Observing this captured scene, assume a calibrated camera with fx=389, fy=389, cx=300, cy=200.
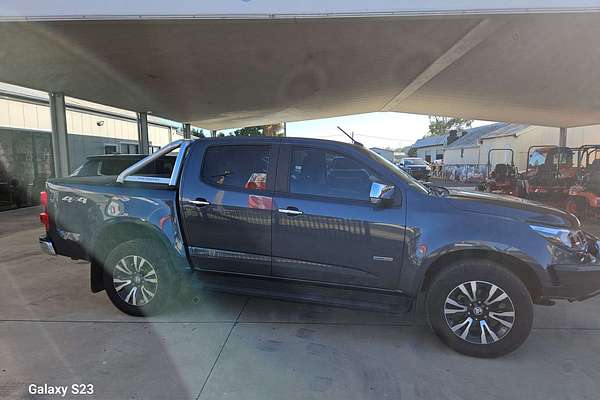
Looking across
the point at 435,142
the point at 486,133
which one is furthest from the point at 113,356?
the point at 435,142

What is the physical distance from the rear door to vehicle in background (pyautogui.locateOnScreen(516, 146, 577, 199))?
10606 mm

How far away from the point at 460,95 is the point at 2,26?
489 inches

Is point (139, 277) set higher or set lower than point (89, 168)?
lower

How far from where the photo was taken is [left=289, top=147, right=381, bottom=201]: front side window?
371 centimetres

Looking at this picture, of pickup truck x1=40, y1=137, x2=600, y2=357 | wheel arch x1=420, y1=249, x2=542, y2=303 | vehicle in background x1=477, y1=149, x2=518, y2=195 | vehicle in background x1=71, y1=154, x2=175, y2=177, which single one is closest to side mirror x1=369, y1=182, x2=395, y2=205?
pickup truck x1=40, y1=137, x2=600, y2=357

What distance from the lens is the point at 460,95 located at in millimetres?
13234

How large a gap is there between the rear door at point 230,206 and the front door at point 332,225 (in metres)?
0.16

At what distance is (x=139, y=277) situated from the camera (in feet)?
13.6

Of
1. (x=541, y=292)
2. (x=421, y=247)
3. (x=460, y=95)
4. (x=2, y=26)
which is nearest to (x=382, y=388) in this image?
(x=421, y=247)

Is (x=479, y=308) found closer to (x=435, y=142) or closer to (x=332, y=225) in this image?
(x=332, y=225)

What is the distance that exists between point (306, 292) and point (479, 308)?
1.55 meters

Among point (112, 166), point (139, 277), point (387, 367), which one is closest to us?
point (387, 367)

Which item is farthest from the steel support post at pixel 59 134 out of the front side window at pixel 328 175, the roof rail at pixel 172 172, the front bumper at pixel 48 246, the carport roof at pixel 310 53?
the front side window at pixel 328 175

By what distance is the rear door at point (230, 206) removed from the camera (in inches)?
151
